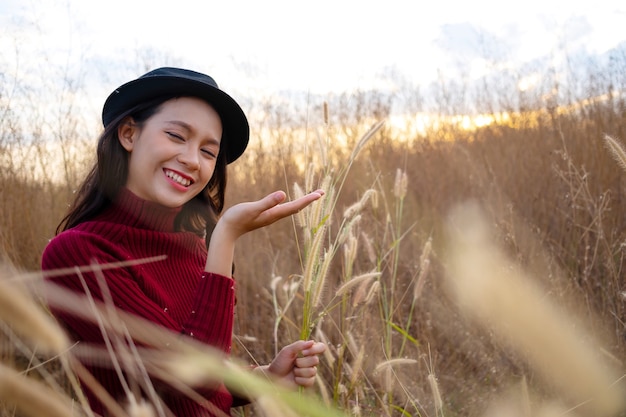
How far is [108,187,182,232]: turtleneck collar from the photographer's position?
131 centimetres

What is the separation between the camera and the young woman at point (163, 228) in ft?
3.69

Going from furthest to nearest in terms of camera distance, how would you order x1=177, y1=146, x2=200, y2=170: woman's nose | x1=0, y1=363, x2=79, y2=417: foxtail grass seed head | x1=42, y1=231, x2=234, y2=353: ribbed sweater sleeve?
x1=177, y1=146, x2=200, y2=170: woman's nose
x1=42, y1=231, x2=234, y2=353: ribbed sweater sleeve
x1=0, y1=363, x2=79, y2=417: foxtail grass seed head

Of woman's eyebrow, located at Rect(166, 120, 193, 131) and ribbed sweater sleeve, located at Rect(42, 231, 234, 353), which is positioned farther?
woman's eyebrow, located at Rect(166, 120, 193, 131)

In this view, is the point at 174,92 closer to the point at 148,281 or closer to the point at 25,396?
the point at 148,281

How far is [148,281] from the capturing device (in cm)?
123

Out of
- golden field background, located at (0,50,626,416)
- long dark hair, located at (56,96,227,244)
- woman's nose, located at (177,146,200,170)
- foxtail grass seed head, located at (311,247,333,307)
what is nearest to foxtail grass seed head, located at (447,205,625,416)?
golden field background, located at (0,50,626,416)

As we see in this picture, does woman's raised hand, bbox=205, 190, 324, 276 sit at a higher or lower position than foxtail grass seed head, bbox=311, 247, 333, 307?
higher

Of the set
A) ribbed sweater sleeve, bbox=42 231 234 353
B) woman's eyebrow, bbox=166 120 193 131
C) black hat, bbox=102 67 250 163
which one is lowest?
ribbed sweater sleeve, bbox=42 231 234 353

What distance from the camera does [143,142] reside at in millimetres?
1308

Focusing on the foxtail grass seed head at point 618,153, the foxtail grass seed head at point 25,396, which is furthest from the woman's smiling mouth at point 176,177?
the foxtail grass seed head at point 25,396

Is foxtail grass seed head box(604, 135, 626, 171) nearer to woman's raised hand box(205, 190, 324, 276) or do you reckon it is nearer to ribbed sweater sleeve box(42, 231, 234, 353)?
woman's raised hand box(205, 190, 324, 276)

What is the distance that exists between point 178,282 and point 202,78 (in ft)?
1.59

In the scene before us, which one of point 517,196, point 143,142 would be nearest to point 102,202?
point 143,142

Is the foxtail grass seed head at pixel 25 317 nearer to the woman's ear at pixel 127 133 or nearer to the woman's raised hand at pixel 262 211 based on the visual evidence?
the woman's raised hand at pixel 262 211
